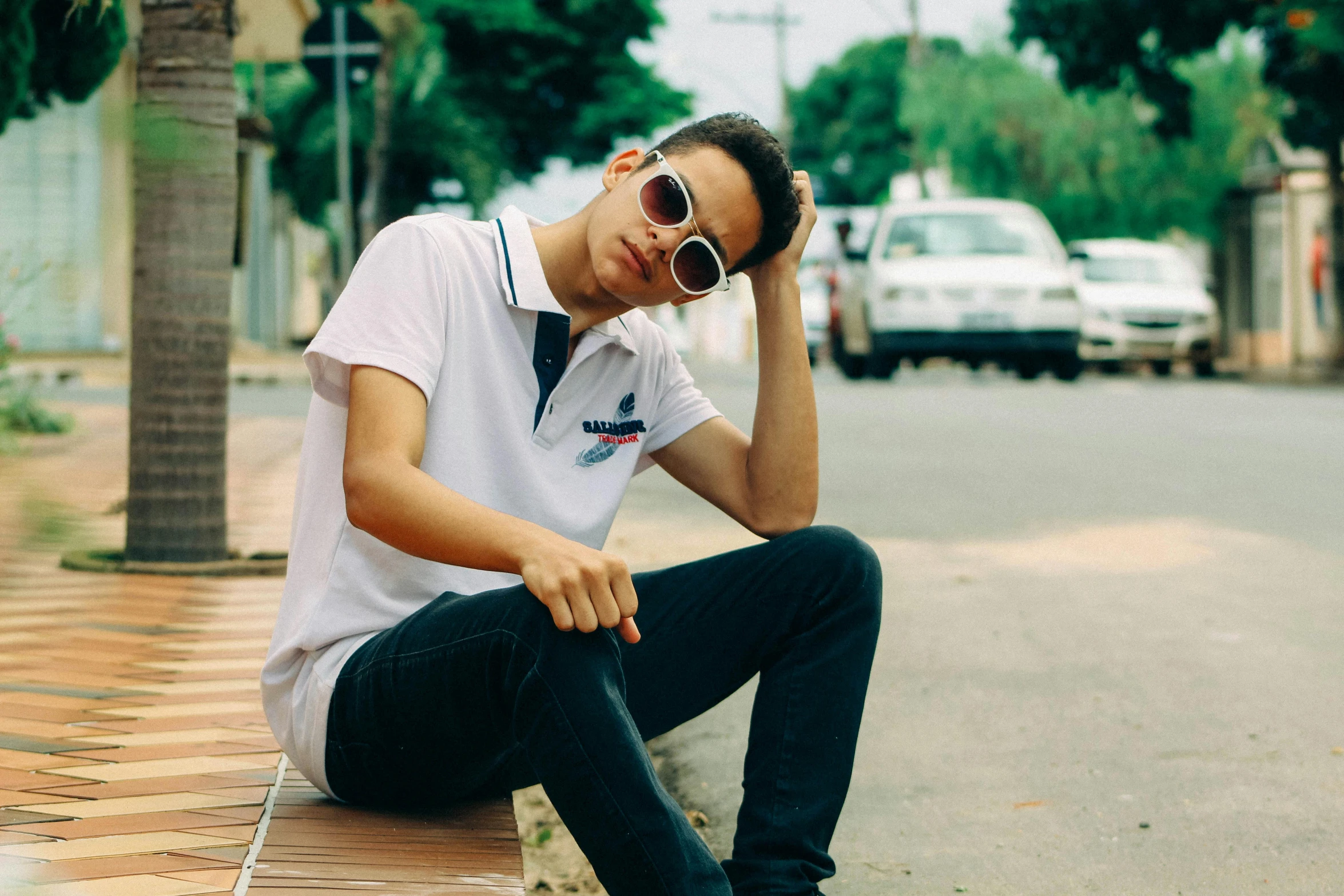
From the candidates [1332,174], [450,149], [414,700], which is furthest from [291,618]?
[1332,174]

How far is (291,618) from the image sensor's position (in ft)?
6.83

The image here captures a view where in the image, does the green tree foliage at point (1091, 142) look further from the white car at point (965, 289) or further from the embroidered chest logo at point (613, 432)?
the embroidered chest logo at point (613, 432)

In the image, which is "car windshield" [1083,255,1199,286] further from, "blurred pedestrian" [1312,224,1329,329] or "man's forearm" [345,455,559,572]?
"man's forearm" [345,455,559,572]

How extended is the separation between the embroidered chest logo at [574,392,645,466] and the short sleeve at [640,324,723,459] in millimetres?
132

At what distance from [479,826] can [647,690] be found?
12.6 inches

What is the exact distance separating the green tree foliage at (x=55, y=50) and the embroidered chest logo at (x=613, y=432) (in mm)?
946

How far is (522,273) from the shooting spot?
7.16 ft

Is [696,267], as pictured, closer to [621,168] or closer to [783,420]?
[621,168]

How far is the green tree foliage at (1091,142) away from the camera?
2584 cm

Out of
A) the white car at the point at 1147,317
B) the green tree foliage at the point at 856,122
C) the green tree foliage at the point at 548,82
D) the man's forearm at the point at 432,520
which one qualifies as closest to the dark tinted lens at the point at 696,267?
the man's forearm at the point at 432,520

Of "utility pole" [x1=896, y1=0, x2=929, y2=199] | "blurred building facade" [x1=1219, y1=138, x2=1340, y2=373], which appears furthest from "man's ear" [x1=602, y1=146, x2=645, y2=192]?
"utility pole" [x1=896, y1=0, x2=929, y2=199]

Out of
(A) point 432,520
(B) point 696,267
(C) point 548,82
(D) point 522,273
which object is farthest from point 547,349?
(C) point 548,82

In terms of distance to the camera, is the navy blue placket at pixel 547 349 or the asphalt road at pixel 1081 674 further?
the asphalt road at pixel 1081 674

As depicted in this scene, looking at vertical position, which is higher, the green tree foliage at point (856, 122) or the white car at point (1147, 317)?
the green tree foliage at point (856, 122)
